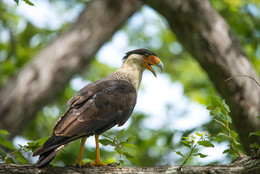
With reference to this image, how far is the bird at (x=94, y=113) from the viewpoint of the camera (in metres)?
3.28

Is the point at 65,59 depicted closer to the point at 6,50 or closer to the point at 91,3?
the point at 91,3

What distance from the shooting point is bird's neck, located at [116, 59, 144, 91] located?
15.8ft

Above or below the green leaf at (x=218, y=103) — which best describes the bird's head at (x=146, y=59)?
above

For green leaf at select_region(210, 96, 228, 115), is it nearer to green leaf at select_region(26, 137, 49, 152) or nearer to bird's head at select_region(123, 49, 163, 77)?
green leaf at select_region(26, 137, 49, 152)

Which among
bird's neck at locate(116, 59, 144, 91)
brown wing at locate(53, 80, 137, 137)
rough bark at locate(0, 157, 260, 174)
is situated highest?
bird's neck at locate(116, 59, 144, 91)

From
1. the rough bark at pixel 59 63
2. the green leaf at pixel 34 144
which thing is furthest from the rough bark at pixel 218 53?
the green leaf at pixel 34 144

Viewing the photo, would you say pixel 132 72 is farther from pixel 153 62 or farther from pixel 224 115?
pixel 224 115

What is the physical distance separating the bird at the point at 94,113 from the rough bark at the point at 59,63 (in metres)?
3.24

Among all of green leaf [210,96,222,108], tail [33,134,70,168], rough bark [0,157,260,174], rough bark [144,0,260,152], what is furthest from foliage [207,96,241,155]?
rough bark [144,0,260,152]

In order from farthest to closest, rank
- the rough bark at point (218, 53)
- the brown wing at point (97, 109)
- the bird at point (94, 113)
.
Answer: the rough bark at point (218, 53) < the brown wing at point (97, 109) < the bird at point (94, 113)

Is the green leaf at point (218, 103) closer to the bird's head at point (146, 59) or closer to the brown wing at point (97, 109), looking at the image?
the brown wing at point (97, 109)

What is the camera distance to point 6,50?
9664 mm

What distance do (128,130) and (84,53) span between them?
2.19 metres

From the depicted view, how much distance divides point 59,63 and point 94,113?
4.16 meters
